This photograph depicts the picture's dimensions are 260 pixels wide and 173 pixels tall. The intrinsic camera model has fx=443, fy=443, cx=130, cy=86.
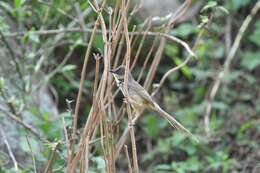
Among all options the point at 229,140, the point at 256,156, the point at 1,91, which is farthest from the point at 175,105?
the point at 1,91

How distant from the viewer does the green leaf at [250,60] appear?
225 inches

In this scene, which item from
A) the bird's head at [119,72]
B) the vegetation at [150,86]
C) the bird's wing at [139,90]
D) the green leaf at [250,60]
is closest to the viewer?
the bird's head at [119,72]

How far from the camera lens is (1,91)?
129 inches

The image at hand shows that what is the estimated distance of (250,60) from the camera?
588cm

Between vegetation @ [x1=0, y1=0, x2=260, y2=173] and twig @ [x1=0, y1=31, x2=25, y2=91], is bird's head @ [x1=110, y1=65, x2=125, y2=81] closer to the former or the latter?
vegetation @ [x1=0, y1=0, x2=260, y2=173]

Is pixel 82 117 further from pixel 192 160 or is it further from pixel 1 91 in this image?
pixel 1 91

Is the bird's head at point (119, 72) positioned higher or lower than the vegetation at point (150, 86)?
higher

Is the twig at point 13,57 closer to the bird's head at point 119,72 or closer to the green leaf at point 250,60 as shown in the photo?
the bird's head at point 119,72

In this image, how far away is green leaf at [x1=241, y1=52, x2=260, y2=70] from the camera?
5.73 meters

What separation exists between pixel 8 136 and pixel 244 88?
136 inches

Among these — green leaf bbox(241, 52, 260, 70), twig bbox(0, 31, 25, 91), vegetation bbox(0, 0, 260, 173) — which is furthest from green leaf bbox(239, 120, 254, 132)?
twig bbox(0, 31, 25, 91)

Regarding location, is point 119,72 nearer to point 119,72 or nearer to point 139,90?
point 119,72

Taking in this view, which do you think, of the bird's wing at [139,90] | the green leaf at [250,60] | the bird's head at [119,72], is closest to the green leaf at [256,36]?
the green leaf at [250,60]

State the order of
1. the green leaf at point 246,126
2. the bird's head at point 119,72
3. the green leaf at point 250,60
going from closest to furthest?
1. the bird's head at point 119,72
2. the green leaf at point 246,126
3. the green leaf at point 250,60
